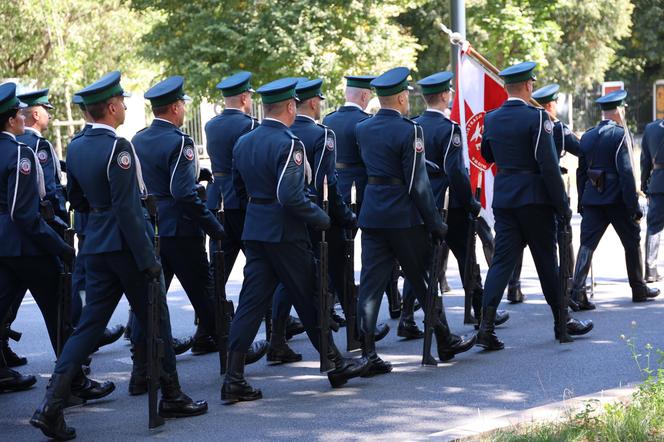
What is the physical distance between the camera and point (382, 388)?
294 inches

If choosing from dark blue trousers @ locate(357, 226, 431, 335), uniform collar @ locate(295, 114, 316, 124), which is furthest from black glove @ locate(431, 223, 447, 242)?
uniform collar @ locate(295, 114, 316, 124)

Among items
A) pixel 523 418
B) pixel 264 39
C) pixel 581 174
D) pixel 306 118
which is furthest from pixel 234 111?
pixel 264 39

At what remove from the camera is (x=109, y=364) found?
8.70 m

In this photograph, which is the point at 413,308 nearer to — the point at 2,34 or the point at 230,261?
the point at 230,261

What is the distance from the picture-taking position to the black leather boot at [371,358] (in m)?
7.77

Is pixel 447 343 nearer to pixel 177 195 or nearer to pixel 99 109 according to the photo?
pixel 177 195

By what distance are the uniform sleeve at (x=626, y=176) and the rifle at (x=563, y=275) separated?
1.69m

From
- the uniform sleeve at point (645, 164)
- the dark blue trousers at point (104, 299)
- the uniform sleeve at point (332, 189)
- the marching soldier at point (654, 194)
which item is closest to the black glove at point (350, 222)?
the uniform sleeve at point (332, 189)

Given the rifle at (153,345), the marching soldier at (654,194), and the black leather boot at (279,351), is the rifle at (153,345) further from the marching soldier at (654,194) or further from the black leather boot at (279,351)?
the marching soldier at (654,194)

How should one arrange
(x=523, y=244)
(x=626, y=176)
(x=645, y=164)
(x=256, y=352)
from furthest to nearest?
(x=645, y=164)
(x=626, y=176)
(x=523, y=244)
(x=256, y=352)

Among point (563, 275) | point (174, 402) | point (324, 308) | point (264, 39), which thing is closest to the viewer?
point (174, 402)

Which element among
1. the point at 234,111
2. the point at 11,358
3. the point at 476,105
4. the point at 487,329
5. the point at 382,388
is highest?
the point at 476,105

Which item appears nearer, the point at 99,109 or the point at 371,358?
the point at 99,109

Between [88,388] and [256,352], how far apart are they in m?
1.37
